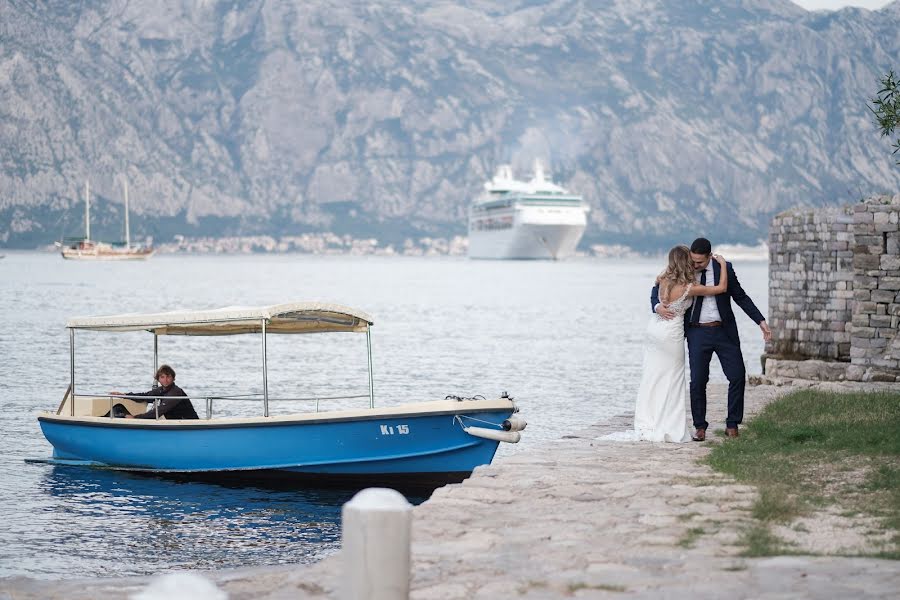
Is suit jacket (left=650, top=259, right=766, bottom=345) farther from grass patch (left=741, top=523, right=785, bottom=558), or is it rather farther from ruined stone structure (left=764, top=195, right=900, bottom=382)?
A: ruined stone structure (left=764, top=195, right=900, bottom=382)

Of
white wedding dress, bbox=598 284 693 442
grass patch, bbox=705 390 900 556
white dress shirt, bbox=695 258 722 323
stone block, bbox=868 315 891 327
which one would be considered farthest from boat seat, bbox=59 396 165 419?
stone block, bbox=868 315 891 327

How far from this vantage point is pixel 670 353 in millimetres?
12109

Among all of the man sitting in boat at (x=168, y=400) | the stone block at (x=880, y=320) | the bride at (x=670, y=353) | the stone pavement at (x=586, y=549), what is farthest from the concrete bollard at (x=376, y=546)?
the stone block at (x=880, y=320)

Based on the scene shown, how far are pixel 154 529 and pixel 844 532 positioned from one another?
26.9 ft

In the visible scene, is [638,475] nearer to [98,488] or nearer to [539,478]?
[539,478]

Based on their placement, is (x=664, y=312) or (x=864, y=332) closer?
(x=664, y=312)

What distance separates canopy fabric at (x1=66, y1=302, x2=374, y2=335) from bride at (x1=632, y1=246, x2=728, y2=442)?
4.62 metres

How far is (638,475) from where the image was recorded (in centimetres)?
1027

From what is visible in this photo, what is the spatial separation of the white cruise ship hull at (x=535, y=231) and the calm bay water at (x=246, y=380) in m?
84.5

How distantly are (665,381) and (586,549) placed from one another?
4.74 m

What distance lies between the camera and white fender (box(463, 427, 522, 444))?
13680 mm

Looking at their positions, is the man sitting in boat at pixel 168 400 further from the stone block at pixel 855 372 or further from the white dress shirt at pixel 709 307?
the stone block at pixel 855 372

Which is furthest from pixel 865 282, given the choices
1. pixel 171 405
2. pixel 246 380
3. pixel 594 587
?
pixel 246 380

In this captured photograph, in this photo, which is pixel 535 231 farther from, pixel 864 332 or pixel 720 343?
pixel 720 343
